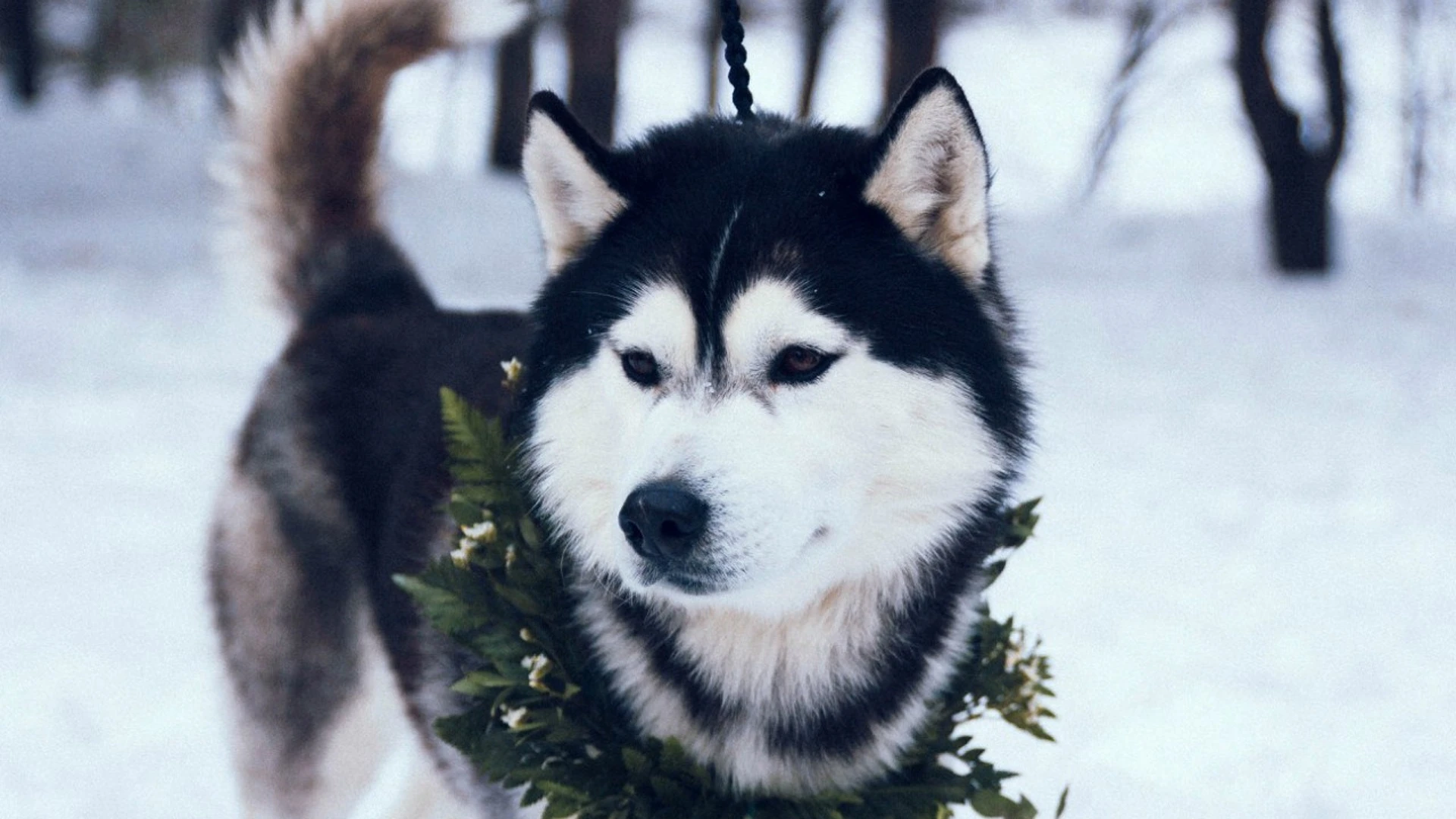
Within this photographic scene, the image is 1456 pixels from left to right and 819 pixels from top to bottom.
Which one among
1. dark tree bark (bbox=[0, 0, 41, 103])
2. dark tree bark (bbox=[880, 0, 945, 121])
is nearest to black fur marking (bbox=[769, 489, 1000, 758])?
dark tree bark (bbox=[880, 0, 945, 121])

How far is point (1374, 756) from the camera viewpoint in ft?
10.6

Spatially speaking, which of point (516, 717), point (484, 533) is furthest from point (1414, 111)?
point (516, 717)

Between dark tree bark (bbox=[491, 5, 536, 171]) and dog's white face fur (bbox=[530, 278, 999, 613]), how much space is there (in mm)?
13053

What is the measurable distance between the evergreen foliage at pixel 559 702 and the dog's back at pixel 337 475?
12.0 inches

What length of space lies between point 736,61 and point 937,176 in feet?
1.81

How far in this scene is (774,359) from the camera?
185cm

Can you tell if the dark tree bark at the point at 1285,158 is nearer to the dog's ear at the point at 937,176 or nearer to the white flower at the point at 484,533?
the dog's ear at the point at 937,176

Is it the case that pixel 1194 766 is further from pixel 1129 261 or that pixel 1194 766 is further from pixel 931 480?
pixel 1129 261

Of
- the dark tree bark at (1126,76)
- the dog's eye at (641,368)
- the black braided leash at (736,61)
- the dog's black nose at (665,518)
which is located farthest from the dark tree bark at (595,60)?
the dog's black nose at (665,518)

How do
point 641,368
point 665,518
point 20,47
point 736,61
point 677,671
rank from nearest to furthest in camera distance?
point 665,518 → point 641,368 → point 677,671 → point 736,61 → point 20,47

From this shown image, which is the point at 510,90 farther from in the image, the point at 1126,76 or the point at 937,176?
the point at 937,176

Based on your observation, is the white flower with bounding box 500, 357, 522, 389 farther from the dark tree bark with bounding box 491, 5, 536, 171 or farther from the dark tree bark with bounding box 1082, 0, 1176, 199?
the dark tree bark with bounding box 1082, 0, 1176, 199

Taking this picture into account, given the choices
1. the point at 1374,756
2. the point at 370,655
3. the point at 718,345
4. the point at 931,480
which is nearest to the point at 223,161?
the point at 370,655

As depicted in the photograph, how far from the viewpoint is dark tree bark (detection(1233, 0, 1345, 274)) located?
9.34 metres
